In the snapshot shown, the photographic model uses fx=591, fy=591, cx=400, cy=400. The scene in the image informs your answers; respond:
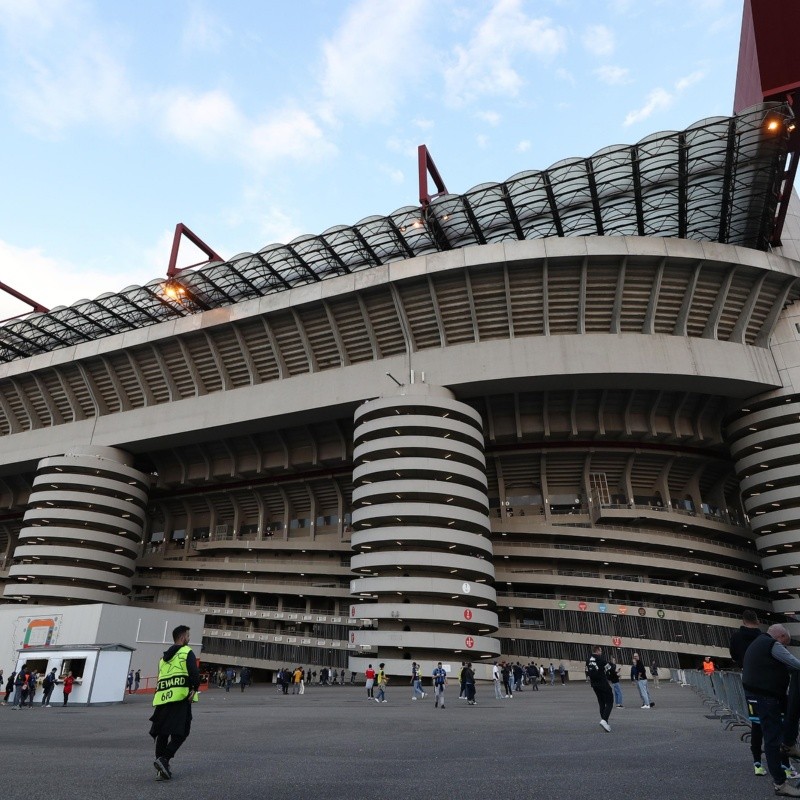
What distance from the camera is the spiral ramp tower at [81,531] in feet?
161

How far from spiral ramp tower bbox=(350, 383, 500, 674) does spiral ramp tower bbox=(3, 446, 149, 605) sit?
23.5 meters

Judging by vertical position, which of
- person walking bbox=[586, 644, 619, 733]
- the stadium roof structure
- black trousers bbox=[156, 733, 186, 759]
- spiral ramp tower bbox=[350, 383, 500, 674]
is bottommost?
black trousers bbox=[156, 733, 186, 759]

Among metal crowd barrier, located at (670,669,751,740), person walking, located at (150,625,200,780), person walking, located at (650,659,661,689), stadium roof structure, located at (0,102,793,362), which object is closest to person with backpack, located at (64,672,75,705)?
person walking, located at (150,625,200,780)

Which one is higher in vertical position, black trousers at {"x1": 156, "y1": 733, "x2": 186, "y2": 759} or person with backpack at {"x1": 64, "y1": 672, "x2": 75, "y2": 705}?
person with backpack at {"x1": 64, "y1": 672, "x2": 75, "y2": 705}

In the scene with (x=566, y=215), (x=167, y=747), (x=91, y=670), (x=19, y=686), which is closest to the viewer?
(x=167, y=747)

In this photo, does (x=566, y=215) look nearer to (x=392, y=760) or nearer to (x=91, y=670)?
(x=91, y=670)

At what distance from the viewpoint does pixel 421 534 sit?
40.0m

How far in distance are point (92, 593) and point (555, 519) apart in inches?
1548

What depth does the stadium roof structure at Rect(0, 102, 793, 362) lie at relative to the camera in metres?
37.0

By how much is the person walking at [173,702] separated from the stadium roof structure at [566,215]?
3719 cm

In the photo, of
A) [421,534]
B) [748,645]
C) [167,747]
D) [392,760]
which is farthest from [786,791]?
[421,534]

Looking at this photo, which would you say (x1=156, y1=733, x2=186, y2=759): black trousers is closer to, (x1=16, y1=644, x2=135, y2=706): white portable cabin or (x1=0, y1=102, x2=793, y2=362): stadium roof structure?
(x1=16, y1=644, x2=135, y2=706): white portable cabin

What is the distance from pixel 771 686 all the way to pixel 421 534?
3391cm

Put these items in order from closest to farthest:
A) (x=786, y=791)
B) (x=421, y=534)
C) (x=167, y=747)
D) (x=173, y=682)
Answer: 1. (x=786, y=791)
2. (x=167, y=747)
3. (x=173, y=682)
4. (x=421, y=534)
